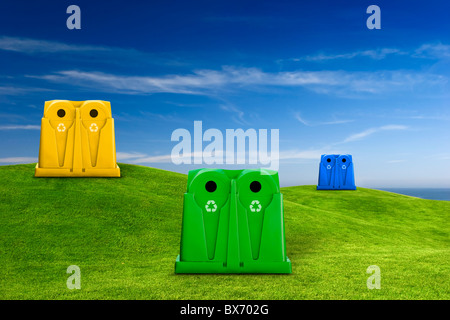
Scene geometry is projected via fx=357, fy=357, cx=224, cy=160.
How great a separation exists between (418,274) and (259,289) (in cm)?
297

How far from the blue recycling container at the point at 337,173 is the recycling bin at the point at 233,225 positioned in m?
19.1

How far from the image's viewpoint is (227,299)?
4859mm

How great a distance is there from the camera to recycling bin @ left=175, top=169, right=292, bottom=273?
610 cm

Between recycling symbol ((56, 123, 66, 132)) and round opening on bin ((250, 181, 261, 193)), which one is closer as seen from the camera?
round opening on bin ((250, 181, 261, 193))

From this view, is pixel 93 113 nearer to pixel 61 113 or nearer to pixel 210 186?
pixel 61 113

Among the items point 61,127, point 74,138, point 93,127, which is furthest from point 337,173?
point 61,127

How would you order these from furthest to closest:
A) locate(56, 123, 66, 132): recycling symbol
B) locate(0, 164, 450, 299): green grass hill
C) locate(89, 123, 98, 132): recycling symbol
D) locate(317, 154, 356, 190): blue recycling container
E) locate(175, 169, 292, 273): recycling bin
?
locate(317, 154, 356, 190): blue recycling container → locate(89, 123, 98, 132): recycling symbol → locate(56, 123, 66, 132): recycling symbol → locate(175, 169, 292, 273): recycling bin → locate(0, 164, 450, 299): green grass hill

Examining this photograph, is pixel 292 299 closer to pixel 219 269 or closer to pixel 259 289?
pixel 259 289

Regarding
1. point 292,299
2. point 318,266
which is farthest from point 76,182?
point 292,299

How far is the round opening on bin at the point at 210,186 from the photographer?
615 centimetres

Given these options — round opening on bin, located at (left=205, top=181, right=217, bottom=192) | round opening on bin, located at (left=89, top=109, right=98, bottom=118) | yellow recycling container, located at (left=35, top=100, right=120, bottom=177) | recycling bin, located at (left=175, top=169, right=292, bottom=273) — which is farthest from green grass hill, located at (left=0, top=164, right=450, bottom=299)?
round opening on bin, located at (left=89, top=109, right=98, bottom=118)

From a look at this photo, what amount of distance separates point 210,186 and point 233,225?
77 centimetres

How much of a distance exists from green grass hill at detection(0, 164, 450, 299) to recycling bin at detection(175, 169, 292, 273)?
0.73ft

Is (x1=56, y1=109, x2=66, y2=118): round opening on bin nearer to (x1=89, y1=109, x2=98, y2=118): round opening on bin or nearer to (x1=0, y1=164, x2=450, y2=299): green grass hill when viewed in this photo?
(x1=89, y1=109, x2=98, y2=118): round opening on bin
